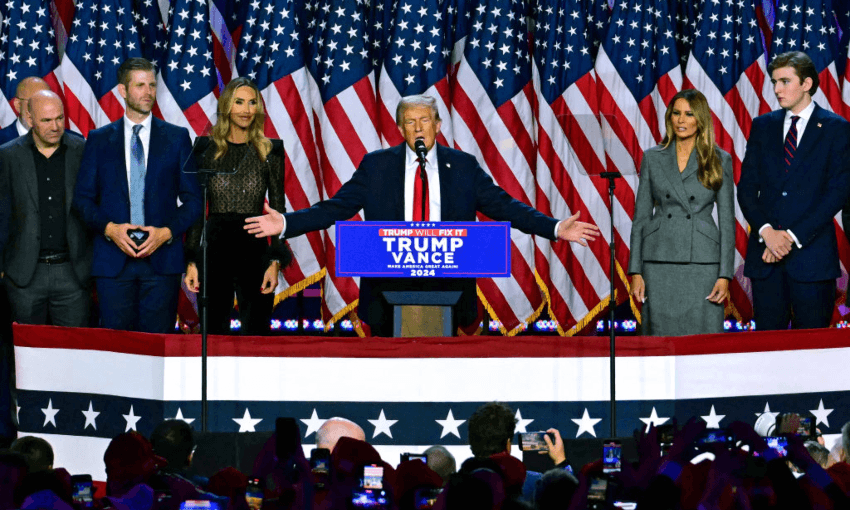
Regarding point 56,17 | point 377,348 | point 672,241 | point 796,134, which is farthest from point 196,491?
point 56,17

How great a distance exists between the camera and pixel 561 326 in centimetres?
848

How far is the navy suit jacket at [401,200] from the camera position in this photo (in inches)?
241

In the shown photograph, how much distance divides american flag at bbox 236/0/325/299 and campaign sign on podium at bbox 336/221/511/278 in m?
2.89

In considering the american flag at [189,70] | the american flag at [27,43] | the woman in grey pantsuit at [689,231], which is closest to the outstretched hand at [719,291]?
the woman in grey pantsuit at [689,231]

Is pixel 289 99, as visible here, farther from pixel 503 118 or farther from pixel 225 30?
pixel 503 118

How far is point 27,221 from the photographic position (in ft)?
20.9

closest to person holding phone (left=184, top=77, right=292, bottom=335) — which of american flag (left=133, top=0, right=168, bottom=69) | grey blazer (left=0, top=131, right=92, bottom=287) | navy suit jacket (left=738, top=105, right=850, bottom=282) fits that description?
grey blazer (left=0, top=131, right=92, bottom=287)

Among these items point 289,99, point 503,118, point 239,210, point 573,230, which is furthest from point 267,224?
point 503,118

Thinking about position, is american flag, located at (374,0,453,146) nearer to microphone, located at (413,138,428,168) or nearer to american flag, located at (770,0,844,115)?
american flag, located at (770,0,844,115)

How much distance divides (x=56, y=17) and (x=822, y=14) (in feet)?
16.8

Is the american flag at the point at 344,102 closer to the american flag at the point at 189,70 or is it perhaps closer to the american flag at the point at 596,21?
the american flag at the point at 189,70

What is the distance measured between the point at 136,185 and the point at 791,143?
130 inches

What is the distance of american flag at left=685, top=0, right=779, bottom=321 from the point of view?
8656 millimetres

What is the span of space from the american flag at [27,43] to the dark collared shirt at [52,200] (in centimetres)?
201
